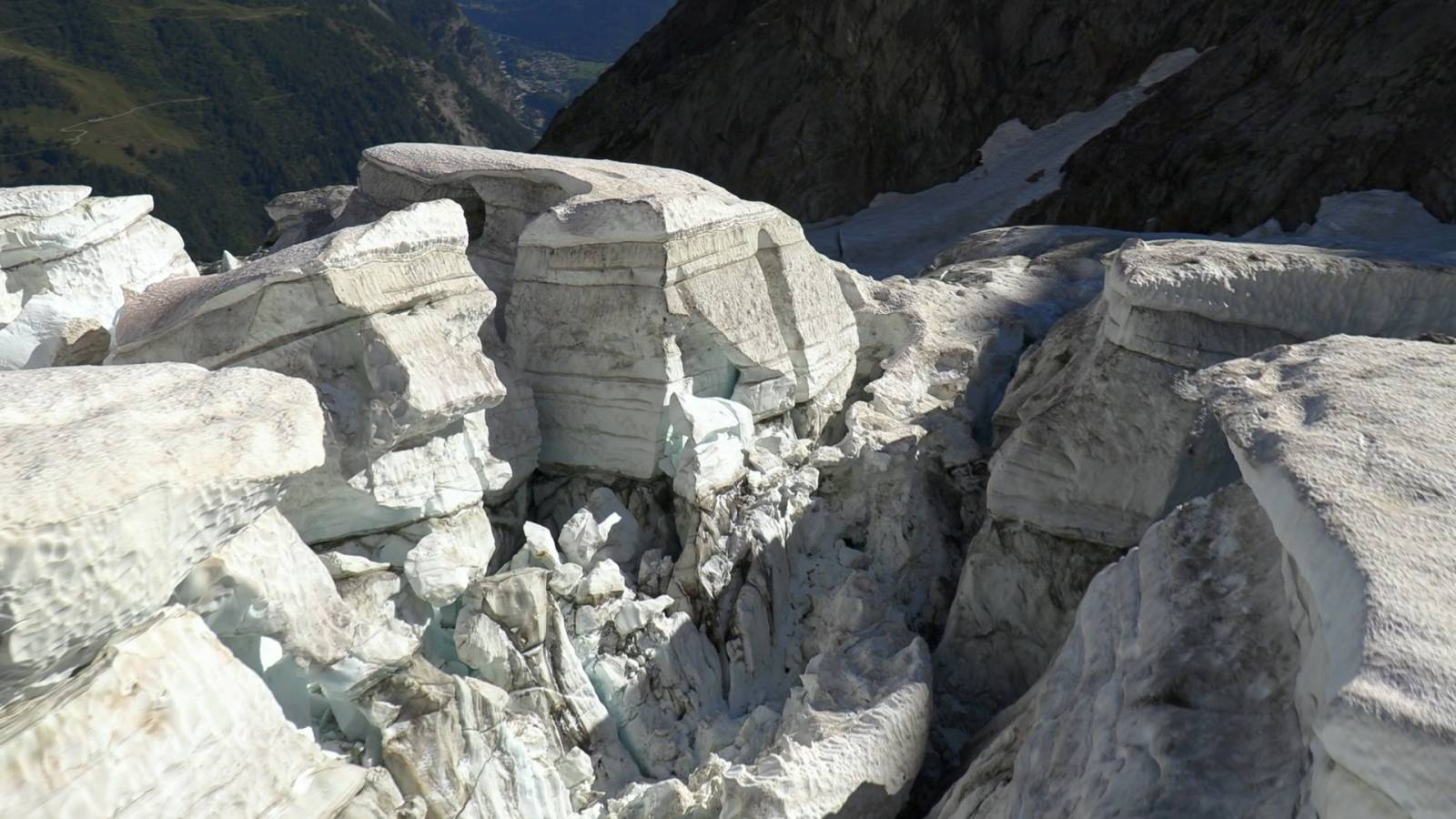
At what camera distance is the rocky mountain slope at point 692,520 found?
2.75 m

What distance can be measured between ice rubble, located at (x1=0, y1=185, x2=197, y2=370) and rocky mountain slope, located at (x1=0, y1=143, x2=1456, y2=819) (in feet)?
0.07

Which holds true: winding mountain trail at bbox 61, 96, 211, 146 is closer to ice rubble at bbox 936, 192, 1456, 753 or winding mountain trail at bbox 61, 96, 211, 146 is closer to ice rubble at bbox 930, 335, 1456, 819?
ice rubble at bbox 936, 192, 1456, 753

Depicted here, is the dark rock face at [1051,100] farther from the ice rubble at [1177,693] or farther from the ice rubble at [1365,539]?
the ice rubble at [1177,693]

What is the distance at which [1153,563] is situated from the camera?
3.36m

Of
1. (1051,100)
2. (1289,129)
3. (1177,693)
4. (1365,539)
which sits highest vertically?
(1051,100)

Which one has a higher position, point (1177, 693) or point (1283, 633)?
point (1283, 633)

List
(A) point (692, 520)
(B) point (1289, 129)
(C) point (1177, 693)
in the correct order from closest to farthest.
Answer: (C) point (1177, 693), (A) point (692, 520), (B) point (1289, 129)

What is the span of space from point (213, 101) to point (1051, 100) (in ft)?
112

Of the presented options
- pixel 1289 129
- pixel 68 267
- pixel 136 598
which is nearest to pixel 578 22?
pixel 1289 129

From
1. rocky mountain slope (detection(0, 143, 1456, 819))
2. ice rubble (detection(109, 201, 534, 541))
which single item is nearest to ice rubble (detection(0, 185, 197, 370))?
rocky mountain slope (detection(0, 143, 1456, 819))

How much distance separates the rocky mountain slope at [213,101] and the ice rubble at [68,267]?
28.0 m

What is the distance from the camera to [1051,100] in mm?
16859

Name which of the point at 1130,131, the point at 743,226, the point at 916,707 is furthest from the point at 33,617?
the point at 1130,131

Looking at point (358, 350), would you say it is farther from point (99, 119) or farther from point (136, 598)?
point (99, 119)
